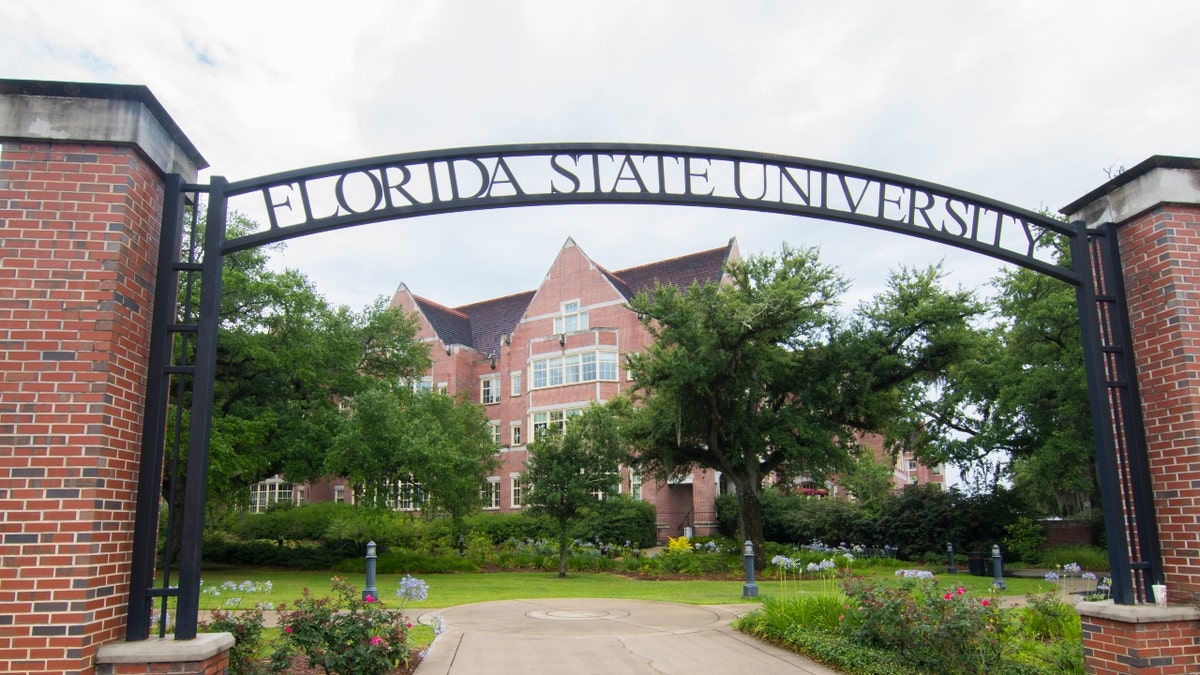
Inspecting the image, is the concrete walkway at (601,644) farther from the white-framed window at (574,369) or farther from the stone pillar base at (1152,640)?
the white-framed window at (574,369)

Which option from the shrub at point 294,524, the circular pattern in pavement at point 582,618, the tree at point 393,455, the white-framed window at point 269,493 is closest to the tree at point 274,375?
the tree at point 393,455

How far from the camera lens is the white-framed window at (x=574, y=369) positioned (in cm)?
3888

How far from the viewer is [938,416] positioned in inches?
1150

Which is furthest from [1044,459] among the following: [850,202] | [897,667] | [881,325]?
[850,202]

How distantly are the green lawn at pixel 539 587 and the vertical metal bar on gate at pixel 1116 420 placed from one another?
305 inches

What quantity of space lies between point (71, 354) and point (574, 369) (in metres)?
34.6

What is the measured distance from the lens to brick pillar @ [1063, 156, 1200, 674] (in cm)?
623

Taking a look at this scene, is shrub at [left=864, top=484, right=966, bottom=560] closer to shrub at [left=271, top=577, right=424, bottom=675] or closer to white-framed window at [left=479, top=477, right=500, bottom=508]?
white-framed window at [left=479, top=477, right=500, bottom=508]

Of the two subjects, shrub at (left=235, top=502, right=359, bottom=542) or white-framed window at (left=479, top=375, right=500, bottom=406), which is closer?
shrub at (left=235, top=502, right=359, bottom=542)

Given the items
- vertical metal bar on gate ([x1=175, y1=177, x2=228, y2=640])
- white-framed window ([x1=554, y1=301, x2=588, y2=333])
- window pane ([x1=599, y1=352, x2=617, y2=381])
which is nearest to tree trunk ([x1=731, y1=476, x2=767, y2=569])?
Answer: window pane ([x1=599, y1=352, x2=617, y2=381])

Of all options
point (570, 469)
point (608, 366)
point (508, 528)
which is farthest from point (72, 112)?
point (608, 366)

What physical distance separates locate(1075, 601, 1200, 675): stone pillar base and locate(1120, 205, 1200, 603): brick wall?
0.28 m

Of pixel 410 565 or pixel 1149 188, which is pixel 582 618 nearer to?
pixel 1149 188

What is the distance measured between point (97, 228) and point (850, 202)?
5478mm
